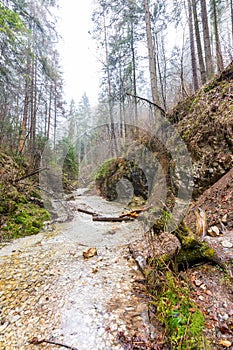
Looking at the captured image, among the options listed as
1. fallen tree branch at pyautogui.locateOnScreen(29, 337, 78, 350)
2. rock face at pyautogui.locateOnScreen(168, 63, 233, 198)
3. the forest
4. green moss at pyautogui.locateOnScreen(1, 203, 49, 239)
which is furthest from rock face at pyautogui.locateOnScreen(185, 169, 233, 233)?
green moss at pyautogui.locateOnScreen(1, 203, 49, 239)

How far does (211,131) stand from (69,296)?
417 centimetres

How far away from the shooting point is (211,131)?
3.98m

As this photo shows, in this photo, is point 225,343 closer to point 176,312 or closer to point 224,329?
point 224,329

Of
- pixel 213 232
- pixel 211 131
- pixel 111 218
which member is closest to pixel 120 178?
pixel 111 218

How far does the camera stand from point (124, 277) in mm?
2154

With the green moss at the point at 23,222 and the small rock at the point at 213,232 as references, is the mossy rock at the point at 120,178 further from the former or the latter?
the small rock at the point at 213,232

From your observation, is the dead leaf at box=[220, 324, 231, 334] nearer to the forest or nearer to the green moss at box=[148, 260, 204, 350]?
the forest

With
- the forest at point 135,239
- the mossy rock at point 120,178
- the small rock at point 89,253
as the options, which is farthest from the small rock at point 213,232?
the mossy rock at point 120,178

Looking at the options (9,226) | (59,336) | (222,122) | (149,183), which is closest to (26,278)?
(59,336)

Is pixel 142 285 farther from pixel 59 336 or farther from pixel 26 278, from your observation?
pixel 26 278

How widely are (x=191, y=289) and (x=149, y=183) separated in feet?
16.7

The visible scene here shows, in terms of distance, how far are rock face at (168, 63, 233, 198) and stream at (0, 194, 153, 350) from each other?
2.38 meters

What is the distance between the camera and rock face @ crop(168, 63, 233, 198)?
11.8ft

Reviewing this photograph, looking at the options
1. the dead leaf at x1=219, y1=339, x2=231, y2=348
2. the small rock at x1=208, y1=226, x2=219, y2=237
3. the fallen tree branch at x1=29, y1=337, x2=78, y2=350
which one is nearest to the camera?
the dead leaf at x1=219, y1=339, x2=231, y2=348
